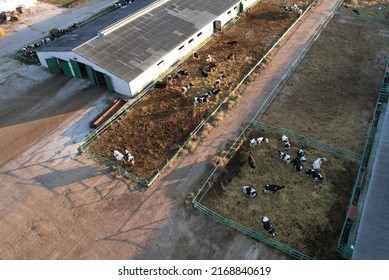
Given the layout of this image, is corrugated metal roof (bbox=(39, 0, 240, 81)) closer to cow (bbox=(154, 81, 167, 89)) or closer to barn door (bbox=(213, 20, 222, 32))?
barn door (bbox=(213, 20, 222, 32))

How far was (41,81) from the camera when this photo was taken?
146 ft

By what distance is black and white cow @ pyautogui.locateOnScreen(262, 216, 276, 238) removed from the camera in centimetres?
2627

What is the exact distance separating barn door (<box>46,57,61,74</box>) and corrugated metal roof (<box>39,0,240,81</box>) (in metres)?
1.46

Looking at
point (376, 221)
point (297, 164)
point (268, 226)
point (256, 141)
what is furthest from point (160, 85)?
point (376, 221)

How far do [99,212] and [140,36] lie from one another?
85.4 feet

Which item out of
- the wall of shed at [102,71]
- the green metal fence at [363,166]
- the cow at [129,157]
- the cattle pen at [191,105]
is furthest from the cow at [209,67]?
the green metal fence at [363,166]

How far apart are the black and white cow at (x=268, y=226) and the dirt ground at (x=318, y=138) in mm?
485

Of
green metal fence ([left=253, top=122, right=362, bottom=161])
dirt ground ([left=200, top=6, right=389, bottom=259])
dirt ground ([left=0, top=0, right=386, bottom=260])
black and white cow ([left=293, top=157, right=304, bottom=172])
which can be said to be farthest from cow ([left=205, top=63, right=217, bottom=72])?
black and white cow ([left=293, top=157, right=304, bottom=172])

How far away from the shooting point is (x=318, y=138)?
34.4 m

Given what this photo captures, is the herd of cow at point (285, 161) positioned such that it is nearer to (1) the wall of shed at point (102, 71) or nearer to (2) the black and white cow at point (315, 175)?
(2) the black and white cow at point (315, 175)

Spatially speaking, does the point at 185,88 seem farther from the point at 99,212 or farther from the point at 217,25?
the point at 99,212

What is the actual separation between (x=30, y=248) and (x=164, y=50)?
28.3 metres
